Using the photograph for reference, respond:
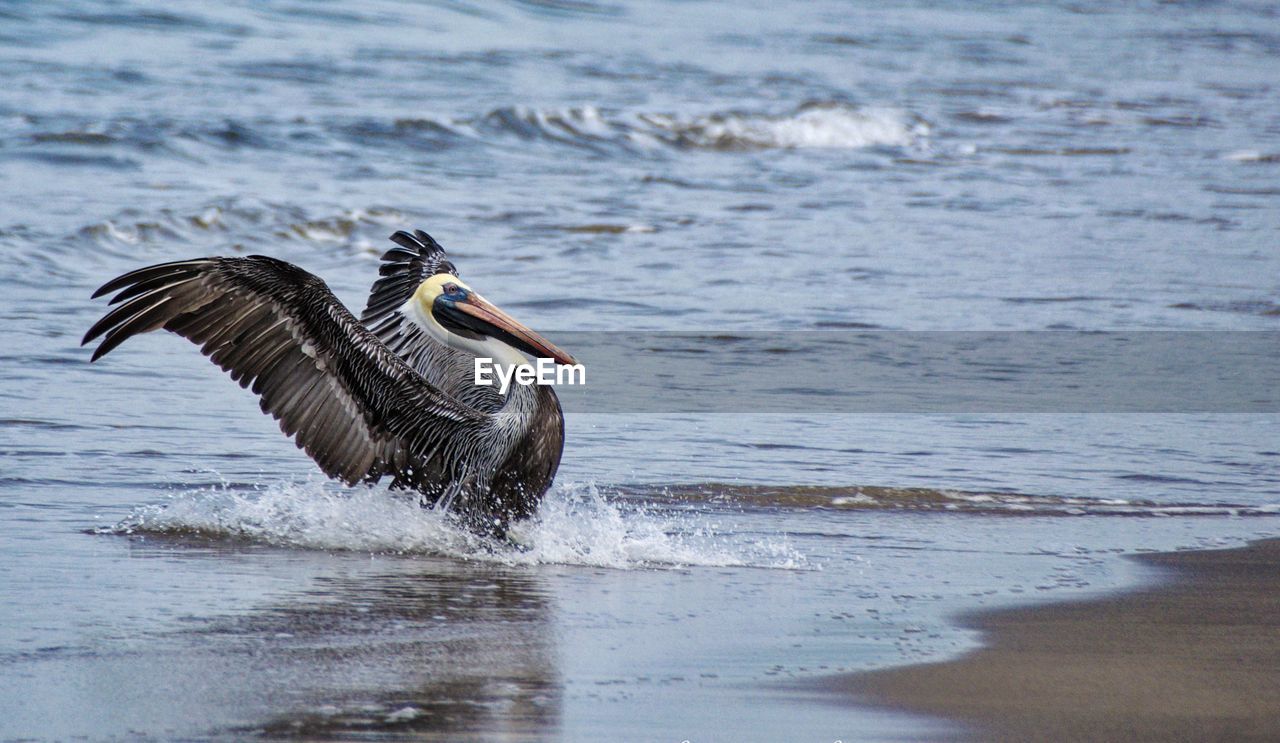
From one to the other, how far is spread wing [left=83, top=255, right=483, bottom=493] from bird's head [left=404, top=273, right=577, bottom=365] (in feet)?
0.90

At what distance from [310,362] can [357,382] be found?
15 cm

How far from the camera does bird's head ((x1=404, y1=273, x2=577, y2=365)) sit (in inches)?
206

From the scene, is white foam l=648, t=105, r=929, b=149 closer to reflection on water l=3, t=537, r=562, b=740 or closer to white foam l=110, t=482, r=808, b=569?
white foam l=110, t=482, r=808, b=569

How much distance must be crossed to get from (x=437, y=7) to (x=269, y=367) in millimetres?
15950

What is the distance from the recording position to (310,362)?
5.00 meters

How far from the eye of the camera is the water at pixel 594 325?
3.71 metres

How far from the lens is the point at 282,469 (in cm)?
586

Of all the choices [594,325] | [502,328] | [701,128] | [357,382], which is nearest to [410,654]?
[357,382]

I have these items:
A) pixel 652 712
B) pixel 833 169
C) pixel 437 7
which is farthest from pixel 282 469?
pixel 437 7

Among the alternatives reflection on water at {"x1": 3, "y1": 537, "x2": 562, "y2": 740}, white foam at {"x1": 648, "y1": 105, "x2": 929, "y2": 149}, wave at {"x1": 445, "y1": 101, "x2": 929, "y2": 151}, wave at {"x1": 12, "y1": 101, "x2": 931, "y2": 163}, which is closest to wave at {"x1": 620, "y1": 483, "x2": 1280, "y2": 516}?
reflection on water at {"x1": 3, "y1": 537, "x2": 562, "y2": 740}

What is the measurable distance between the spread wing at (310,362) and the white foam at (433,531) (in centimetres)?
15

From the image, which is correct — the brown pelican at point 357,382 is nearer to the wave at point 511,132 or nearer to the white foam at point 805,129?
the wave at point 511,132

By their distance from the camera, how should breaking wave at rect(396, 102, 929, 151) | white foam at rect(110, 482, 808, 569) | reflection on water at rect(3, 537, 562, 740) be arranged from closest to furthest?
reflection on water at rect(3, 537, 562, 740), white foam at rect(110, 482, 808, 569), breaking wave at rect(396, 102, 929, 151)

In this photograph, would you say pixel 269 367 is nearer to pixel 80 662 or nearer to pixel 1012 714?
pixel 80 662
